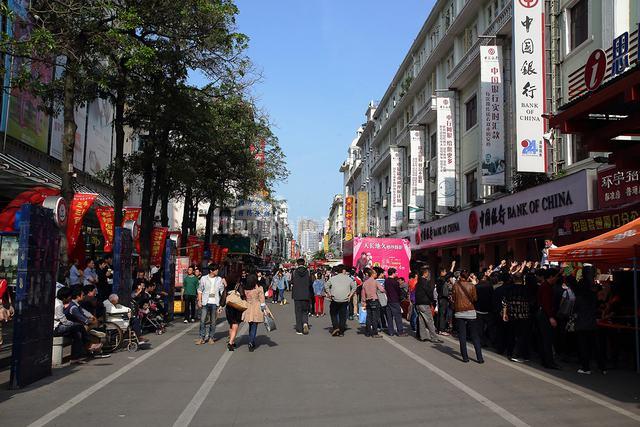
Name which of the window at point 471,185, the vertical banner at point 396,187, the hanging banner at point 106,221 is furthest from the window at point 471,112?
the hanging banner at point 106,221

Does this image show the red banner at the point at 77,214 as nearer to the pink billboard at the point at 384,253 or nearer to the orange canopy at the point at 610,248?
the pink billboard at the point at 384,253

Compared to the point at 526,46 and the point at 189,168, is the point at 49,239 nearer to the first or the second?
the point at 189,168

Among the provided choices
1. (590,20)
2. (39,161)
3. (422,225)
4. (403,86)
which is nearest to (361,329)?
(590,20)

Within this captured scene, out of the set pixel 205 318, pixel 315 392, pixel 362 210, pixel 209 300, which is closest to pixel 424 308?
pixel 209 300

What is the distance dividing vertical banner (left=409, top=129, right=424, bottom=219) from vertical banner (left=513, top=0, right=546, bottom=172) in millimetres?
17679

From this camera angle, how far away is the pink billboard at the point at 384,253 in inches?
915

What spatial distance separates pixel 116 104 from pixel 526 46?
13.4m

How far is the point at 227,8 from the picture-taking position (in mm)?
14414

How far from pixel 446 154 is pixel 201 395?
24.3m

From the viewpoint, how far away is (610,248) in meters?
9.55

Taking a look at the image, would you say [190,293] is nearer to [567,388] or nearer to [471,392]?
[471,392]

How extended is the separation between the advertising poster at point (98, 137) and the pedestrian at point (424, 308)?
19.8m

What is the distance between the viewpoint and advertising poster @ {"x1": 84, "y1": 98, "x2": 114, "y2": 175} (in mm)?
28578

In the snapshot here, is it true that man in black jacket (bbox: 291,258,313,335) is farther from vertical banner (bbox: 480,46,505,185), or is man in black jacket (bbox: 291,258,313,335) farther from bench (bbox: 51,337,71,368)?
vertical banner (bbox: 480,46,505,185)
